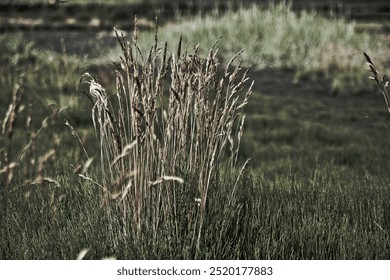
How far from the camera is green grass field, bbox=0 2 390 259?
250cm

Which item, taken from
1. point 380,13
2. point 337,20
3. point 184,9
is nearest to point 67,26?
point 184,9

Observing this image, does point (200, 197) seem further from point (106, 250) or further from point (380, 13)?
point (380, 13)

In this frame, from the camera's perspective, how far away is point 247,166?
3697mm

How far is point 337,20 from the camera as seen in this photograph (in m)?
9.82

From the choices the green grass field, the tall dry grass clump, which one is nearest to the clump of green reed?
the green grass field

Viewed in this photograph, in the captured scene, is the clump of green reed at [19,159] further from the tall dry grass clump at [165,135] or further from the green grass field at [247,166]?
the tall dry grass clump at [165,135]

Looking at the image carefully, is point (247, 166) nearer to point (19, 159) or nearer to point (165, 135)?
point (165, 135)

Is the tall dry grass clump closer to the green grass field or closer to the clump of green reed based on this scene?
the green grass field

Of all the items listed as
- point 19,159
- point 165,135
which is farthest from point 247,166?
point 19,159

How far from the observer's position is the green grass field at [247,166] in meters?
2.50

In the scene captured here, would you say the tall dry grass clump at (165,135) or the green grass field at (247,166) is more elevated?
the tall dry grass clump at (165,135)

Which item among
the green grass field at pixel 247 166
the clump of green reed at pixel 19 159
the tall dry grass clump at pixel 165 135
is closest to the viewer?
the clump of green reed at pixel 19 159

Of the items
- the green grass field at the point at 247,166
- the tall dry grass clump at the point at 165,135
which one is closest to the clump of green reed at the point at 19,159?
the green grass field at the point at 247,166

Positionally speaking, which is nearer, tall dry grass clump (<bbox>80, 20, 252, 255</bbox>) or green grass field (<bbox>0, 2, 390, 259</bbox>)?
tall dry grass clump (<bbox>80, 20, 252, 255</bbox>)
